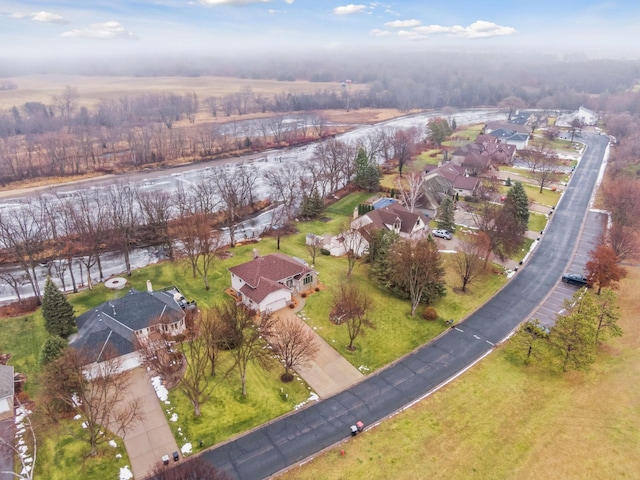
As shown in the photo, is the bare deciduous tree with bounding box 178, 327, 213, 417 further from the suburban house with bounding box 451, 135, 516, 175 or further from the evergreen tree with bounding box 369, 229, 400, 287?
the suburban house with bounding box 451, 135, 516, 175

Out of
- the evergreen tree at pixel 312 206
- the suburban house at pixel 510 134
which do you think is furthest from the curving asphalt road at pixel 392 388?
the suburban house at pixel 510 134

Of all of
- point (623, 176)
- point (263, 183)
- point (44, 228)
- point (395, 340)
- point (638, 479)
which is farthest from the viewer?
point (263, 183)

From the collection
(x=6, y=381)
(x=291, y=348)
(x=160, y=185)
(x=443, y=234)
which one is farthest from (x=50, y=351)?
(x=160, y=185)

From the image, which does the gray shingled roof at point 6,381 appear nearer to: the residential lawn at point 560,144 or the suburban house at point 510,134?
the suburban house at point 510,134

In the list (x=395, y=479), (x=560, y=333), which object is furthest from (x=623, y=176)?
(x=395, y=479)

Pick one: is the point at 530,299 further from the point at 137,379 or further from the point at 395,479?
the point at 137,379
